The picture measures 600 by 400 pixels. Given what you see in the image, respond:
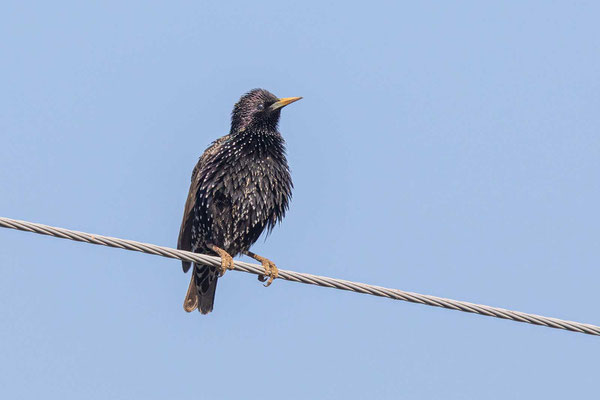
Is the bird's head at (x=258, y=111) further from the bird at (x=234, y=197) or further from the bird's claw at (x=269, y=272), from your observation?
the bird's claw at (x=269, y=272)

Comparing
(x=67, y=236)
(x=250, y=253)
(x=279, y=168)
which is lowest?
(x=67, y=236)

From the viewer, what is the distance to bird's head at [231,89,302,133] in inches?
324

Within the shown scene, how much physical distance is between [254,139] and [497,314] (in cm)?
317

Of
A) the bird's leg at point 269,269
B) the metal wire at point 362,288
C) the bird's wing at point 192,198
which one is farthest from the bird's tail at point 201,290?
the metal wire at point 362,288

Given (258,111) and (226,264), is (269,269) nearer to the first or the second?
(226,264)

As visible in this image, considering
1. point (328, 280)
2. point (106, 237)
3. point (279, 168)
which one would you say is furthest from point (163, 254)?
point (279, 168)

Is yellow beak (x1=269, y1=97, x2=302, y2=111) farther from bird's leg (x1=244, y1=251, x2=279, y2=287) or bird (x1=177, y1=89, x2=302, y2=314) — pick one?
bird's leg (x1=244, y1=251, x2=279, y2=287)

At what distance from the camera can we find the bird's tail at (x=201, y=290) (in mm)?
8062

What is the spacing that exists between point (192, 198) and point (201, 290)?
0.74 metres

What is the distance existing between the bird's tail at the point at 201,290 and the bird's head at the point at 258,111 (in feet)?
3.77

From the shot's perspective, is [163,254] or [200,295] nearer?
[163,254]

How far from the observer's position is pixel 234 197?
25.2ft

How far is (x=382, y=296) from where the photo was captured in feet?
17.8

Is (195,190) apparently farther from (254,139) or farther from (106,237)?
(106,237)
